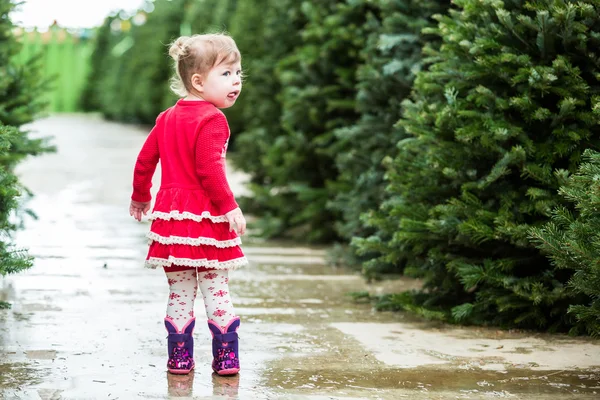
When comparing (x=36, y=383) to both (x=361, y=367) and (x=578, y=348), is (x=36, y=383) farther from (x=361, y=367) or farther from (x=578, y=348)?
(x=578, y=348)

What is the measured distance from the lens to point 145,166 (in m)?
4.03

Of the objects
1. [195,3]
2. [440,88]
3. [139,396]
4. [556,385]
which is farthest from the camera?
[195,3]

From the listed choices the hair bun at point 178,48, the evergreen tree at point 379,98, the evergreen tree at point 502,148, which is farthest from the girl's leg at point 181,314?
the evergreen tree at point 379,98

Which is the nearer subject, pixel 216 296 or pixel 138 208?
pixel 216 296

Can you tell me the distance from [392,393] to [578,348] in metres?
1.28

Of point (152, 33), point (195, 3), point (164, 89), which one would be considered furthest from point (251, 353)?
point (152, 33)

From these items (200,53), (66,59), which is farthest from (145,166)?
(66,59)

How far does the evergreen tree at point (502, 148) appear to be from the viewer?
4523mm

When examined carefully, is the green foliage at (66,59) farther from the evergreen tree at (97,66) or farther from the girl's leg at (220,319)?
the girl's leg at (220,319)

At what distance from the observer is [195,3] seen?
20688 millimetres

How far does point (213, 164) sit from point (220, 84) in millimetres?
380

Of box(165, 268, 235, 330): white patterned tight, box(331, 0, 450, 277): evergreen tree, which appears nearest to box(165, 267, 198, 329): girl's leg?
box(165, 268, 235, 330): white patterned tight

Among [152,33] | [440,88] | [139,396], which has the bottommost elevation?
[139,396]

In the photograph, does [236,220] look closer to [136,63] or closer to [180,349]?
[180,349]
